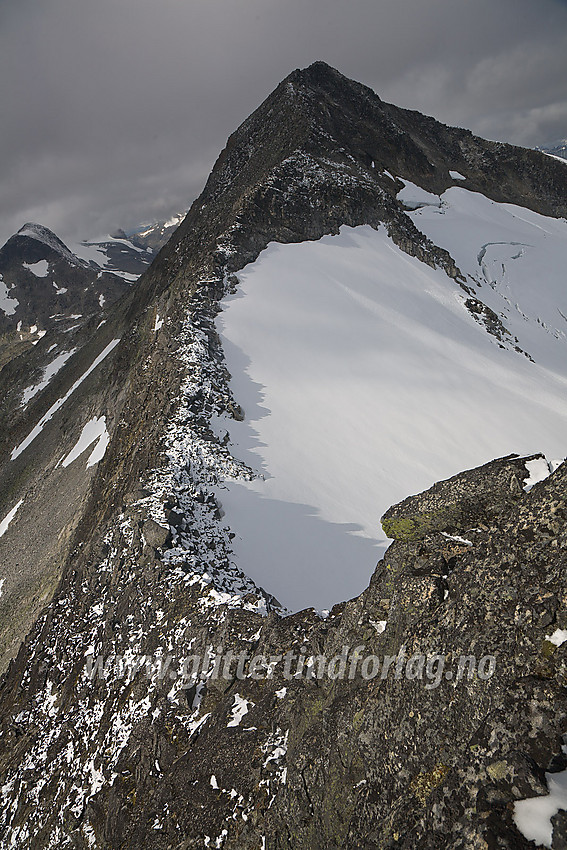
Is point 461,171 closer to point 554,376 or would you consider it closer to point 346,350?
point 554,376

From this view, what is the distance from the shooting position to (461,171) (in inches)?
1870

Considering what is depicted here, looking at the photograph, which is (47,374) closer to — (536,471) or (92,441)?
(92,441)

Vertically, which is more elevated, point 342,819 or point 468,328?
point 468,328

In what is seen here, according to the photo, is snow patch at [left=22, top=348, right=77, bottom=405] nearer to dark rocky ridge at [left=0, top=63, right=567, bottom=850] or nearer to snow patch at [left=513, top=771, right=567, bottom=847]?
dark rocky ridge at [left=0, top=63, right=567, bottom=850]

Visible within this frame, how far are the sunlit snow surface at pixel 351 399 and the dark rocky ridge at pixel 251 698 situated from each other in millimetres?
1660

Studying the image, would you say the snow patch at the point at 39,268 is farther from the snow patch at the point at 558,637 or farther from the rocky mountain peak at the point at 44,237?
the snow patch at the point at 558,637

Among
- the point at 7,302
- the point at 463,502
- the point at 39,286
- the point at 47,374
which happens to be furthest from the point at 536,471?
the point at 7,302

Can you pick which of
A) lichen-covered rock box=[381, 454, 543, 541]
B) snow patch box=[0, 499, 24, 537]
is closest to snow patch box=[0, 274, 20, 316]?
snow patch box=[0, 499, 24, 537]

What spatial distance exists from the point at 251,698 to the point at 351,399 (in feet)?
40.4

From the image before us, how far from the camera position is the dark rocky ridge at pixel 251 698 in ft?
14.2

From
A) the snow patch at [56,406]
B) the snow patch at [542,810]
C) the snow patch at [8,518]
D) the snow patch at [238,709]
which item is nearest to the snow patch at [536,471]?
the snow patch at [542,810]

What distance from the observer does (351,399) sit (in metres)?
18.0

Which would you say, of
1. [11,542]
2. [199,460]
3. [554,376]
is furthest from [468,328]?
[11,542]

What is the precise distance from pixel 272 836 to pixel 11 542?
78.4ft
